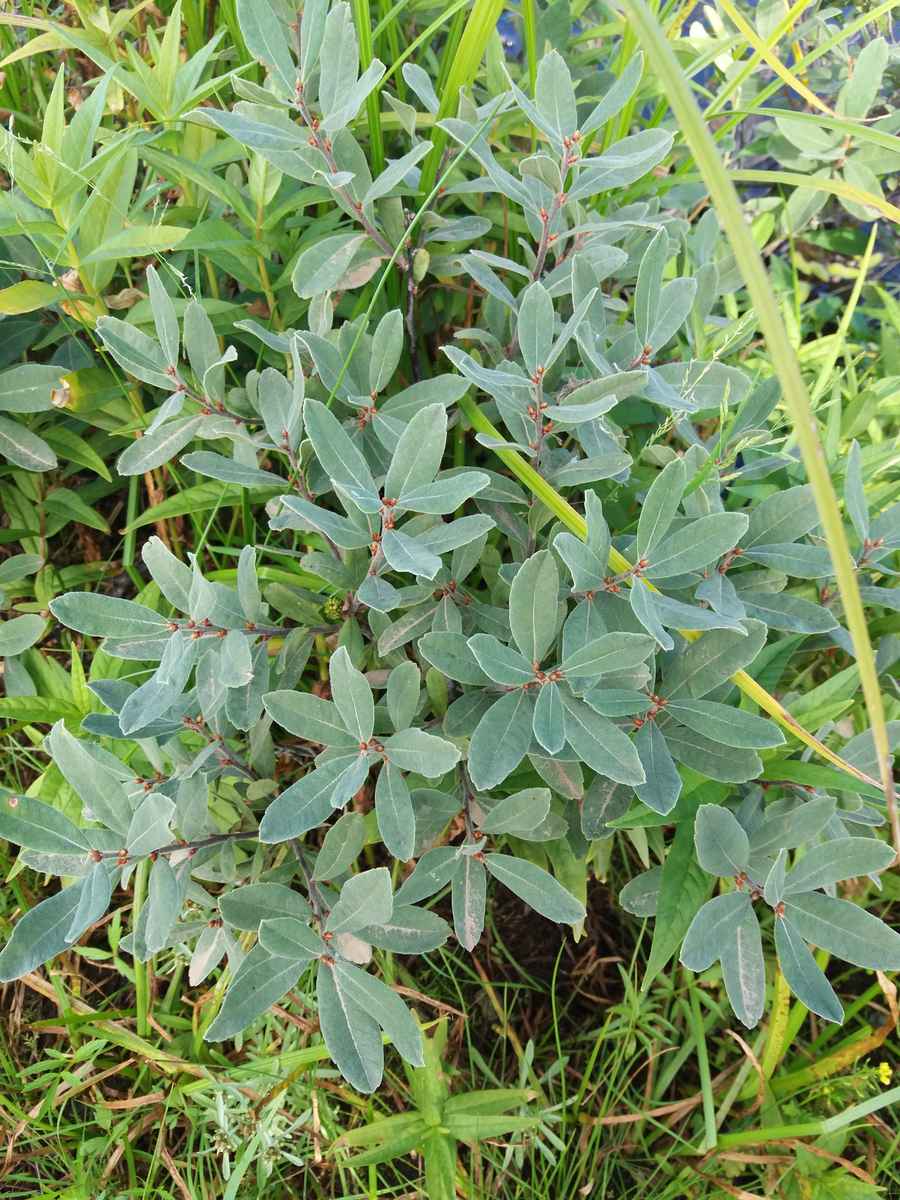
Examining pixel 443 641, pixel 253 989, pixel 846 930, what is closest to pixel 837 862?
pixel 846 930

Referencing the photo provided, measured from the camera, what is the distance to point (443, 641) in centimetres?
87

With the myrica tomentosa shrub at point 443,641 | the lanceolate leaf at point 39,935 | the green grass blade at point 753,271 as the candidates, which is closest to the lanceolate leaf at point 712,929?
Answer: the myrica tomentosa shrub at point 443,641

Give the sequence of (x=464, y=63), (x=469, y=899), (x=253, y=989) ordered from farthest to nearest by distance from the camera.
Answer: (x=464, y=63) < (x=469, y=899) < (x=253, y=989)

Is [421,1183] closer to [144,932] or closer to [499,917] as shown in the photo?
[499,917]

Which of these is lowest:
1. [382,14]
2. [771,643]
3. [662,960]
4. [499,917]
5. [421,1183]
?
[421,1183]

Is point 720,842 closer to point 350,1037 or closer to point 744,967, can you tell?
point 744,967

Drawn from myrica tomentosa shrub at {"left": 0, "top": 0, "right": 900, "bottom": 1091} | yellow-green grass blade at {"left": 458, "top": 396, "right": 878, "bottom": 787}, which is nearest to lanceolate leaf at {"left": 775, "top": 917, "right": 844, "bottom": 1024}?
myrica tomentosa shrub at {"left": 0, "top": 0, "right": 900, "bottom": 1091}

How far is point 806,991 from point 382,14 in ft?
3.90

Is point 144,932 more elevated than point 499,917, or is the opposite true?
point 144,932

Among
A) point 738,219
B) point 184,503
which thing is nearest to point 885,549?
point 738,219

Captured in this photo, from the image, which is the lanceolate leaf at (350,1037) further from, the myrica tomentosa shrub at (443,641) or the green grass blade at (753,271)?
the green grass blade at (753,271)

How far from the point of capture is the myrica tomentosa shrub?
83 cm

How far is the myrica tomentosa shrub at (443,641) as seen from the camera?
0.83 metres

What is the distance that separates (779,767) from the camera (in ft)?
3.22
